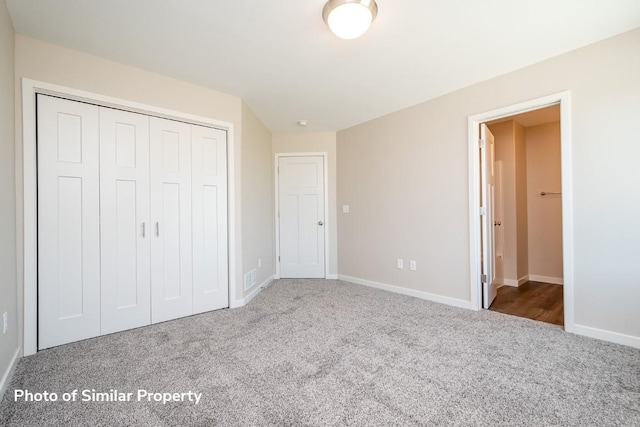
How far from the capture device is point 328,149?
454 cm

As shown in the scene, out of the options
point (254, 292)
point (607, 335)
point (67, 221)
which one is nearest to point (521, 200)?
point (607, 335)

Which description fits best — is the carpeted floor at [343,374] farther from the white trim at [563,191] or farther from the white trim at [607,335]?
the white trim at [563,191]

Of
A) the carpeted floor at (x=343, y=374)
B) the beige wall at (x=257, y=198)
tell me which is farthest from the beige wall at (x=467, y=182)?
the beige wall at (x=257, y=198)

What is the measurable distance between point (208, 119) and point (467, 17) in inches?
97.0

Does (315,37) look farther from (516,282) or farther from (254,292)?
(516,282)

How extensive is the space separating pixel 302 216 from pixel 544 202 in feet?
12.1

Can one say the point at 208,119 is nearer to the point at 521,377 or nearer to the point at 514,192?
the point at 521,377

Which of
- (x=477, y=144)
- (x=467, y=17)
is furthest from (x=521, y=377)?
(x=467, y=17)

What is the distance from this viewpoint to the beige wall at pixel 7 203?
169cm

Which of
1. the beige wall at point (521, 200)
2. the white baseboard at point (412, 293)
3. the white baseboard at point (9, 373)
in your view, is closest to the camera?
the white baseboard at point (9, 373)

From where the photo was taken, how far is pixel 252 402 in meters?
1.54

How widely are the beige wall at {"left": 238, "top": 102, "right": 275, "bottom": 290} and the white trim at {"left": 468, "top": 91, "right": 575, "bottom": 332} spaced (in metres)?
2.53

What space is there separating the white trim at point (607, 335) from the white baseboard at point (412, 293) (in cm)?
85

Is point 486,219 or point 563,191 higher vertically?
point 563,191
